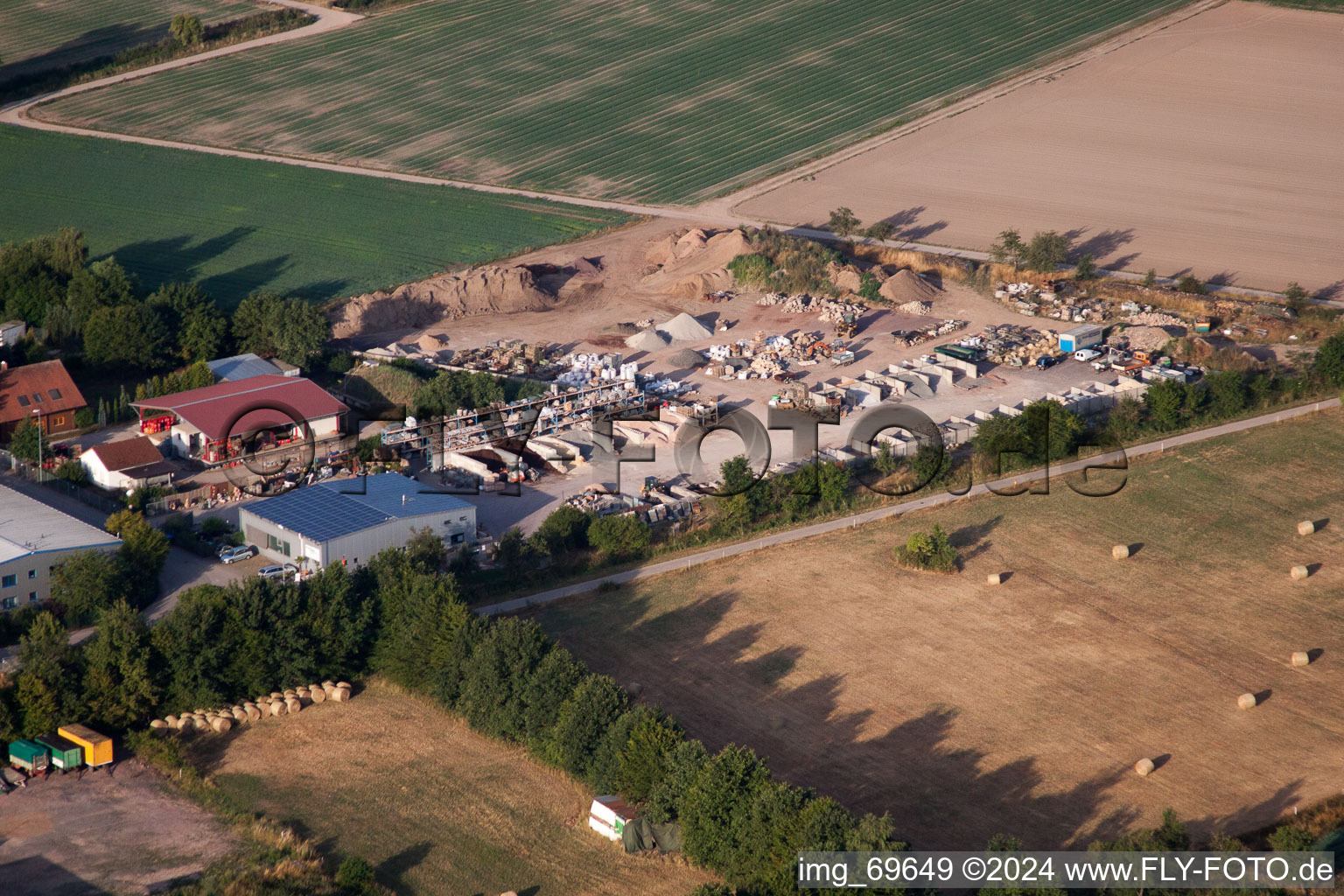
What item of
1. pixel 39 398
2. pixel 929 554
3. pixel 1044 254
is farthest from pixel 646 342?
pixel 39 398

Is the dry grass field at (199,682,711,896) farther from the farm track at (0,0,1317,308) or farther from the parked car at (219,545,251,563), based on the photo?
the farm track at (0,0,1317,308)

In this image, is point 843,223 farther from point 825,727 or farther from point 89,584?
point 89,584

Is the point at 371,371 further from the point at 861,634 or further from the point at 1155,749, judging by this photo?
the point at 1155,749

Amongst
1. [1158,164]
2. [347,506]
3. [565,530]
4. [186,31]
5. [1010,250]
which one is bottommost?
[565,530]

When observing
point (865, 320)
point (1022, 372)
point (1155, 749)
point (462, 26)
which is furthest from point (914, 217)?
point (1155, 749)

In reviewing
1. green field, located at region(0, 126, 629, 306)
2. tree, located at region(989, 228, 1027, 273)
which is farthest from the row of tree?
tree, located at region(989, 228, 1027, 273)

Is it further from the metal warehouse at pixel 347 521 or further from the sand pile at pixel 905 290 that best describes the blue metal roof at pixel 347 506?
the sand pile at pixel 905 290
